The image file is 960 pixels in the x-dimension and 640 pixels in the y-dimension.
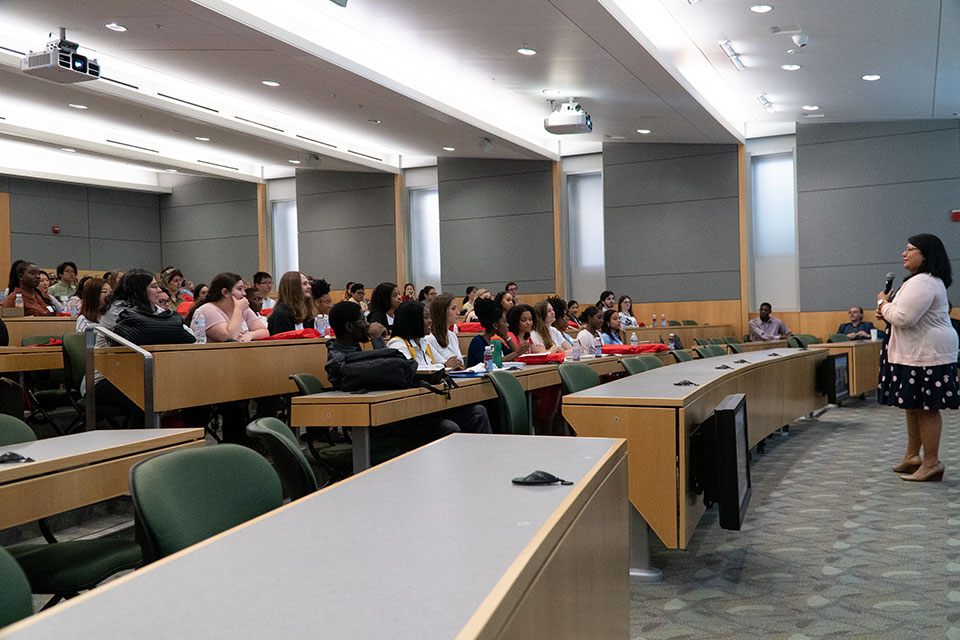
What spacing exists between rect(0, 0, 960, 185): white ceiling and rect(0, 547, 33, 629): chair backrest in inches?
242

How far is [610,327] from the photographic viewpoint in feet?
26.4

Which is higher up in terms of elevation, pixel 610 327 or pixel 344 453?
pixel 610 327

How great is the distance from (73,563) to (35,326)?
4.97 metres

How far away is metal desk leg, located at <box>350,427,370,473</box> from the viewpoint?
3.63 m

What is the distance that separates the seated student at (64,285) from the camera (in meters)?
8.57

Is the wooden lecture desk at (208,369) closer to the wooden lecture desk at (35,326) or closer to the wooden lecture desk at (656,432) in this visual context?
the wooden lecture desk at (656,432)

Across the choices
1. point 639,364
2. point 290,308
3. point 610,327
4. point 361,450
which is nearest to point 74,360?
point 290,308

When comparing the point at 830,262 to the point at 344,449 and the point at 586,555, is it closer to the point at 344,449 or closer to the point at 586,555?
the point at 344,449

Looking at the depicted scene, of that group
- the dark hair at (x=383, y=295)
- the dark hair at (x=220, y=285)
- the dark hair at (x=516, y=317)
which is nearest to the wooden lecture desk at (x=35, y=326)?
the dark hair at (x=220, y=285)

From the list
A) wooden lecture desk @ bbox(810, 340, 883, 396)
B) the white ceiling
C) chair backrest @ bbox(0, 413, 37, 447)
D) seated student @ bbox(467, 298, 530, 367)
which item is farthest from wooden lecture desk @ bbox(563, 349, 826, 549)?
wooden lecture desk @ bbox(810, 340, 883, 396)

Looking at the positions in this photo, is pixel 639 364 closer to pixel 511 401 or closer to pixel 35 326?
pixel 511 401

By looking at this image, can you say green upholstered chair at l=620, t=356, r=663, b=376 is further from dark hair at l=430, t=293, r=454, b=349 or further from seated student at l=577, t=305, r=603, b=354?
dark hair at l=430, t=293, r=454, b=349

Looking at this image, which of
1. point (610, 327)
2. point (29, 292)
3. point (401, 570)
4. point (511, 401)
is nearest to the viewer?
point (401, 570)

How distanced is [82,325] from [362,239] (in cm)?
981
